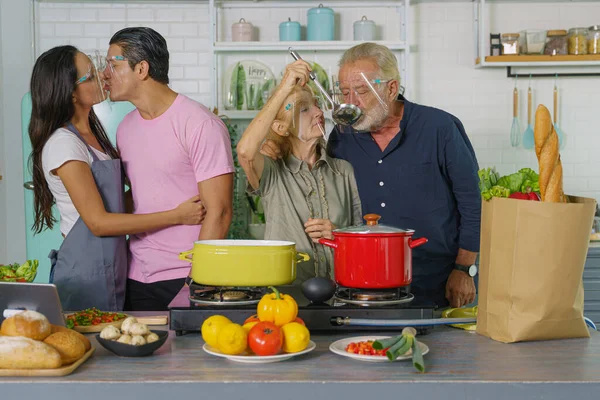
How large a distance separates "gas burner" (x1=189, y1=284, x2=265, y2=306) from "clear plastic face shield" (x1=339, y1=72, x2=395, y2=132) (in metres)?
0.76

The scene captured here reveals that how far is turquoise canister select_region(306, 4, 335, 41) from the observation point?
4867 mm

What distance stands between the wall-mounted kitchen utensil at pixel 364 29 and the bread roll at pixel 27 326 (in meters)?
3.68

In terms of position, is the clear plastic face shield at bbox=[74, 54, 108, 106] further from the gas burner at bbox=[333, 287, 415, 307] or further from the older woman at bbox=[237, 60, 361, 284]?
the gas burner at bbox=[333, 287, 415, 307]

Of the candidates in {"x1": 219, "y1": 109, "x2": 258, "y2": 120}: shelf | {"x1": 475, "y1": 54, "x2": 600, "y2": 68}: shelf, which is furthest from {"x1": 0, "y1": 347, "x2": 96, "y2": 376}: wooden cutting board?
{"x1": 475, "y1": 54, "x2": 600, "y2": 68}: shelf

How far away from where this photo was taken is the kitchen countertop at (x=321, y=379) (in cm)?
147

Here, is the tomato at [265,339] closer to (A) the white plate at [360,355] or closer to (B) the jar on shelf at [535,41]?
(A) the white plate at [360,355]

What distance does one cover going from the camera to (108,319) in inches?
78.7

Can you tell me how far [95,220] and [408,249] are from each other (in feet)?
3.88

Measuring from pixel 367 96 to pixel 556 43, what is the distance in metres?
2.92

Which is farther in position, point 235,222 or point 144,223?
point 235,222

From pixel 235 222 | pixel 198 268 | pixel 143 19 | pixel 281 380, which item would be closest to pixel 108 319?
pixel 198 268

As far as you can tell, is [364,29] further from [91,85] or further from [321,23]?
[91,85]

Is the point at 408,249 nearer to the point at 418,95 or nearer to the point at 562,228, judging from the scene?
the point at 562,228

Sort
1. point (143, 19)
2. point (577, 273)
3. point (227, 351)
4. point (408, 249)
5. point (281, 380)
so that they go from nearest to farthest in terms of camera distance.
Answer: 1. point (281, 380)
2. point (227, 351)
3. point (577, 273)
4. point (408, 249)
5. point (143, 19)
